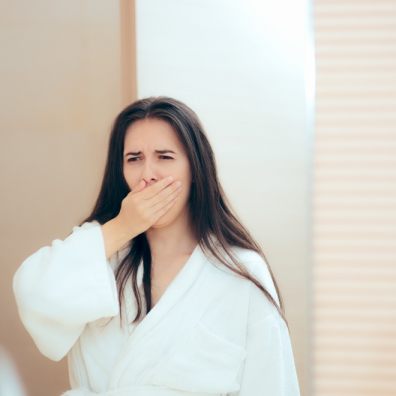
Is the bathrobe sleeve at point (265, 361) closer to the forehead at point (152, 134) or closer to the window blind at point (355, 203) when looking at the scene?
the forehead at point (152, 134)

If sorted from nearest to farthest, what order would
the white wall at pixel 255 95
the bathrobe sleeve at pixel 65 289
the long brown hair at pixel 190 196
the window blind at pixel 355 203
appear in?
the bathrobe sleeve at pixel 65 289
the long brown hair at pixel 190 196
the white wall at pixel 255 95
the window blind at pixel 355 203

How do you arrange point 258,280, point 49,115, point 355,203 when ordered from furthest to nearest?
point 355,203 → point 49,115 → point 258,280

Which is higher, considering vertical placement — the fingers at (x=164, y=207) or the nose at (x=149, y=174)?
the nose at (x=149, y=174)

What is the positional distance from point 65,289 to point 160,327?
21 cm

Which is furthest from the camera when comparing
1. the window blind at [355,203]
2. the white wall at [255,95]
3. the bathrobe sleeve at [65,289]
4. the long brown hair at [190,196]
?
the window blind at [355,203]

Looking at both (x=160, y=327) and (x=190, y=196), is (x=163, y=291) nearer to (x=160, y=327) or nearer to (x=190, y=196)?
(x=160, y=327)

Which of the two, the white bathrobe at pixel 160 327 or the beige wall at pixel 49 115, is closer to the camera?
the white bathrobe at pixel 160 327

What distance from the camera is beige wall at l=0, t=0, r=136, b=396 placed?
6.48 feet

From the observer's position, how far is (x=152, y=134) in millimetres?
1390

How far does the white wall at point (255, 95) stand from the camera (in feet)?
6.47

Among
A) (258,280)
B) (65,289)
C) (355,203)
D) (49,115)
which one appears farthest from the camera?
(355,203)

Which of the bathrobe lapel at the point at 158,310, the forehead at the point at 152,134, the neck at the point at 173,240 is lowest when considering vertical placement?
the bathrobe lapel at the point at 158,310

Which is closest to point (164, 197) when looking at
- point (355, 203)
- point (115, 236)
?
point (115, 236)

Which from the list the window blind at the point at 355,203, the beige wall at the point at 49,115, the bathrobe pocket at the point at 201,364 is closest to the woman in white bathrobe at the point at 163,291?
the bathrobe pocket at the point at 201,364
